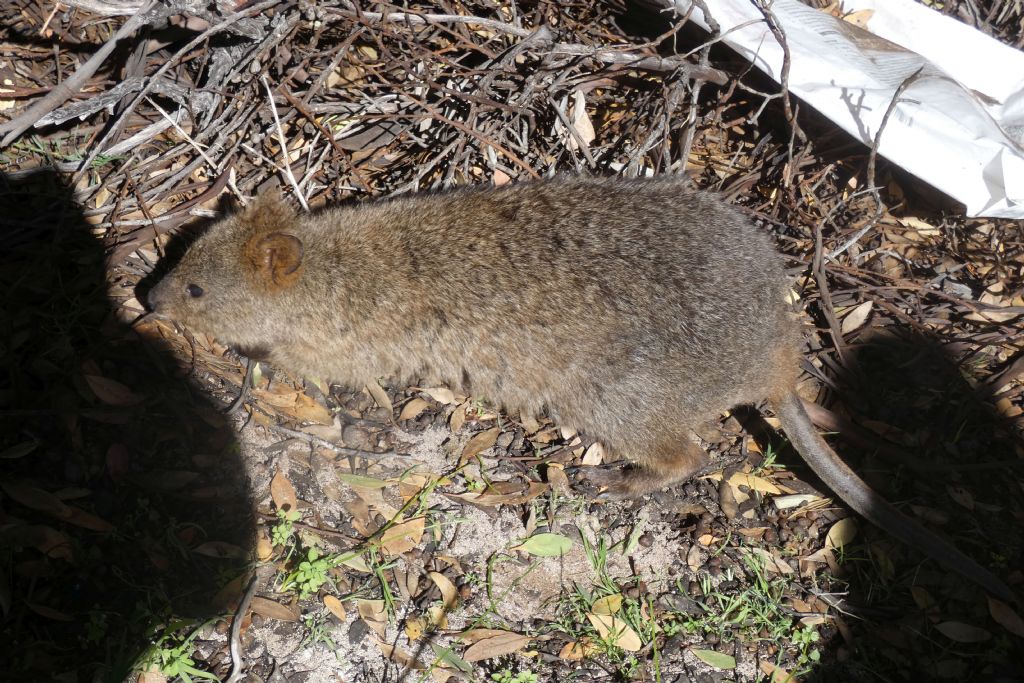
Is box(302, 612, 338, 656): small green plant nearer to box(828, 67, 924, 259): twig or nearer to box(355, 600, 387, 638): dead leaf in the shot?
box(355, 600, 387, 638): dead leaf

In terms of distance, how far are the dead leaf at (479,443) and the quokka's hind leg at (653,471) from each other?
0.52 meters

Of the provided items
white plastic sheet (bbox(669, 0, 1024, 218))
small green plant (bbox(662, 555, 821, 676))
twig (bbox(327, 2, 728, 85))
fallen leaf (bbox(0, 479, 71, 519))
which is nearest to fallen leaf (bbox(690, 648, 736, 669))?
small green plant (bbox(662, 555, 821, 676))

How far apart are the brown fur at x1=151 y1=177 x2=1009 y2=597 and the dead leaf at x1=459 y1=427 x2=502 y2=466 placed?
20cm

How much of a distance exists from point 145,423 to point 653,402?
2307 mm

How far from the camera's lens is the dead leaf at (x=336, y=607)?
10.5 ft

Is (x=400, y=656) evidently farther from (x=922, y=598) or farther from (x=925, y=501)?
(x=925, y=501)

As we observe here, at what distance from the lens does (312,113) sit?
4.04 metres

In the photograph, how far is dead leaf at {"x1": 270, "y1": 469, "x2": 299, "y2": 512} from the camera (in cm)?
340

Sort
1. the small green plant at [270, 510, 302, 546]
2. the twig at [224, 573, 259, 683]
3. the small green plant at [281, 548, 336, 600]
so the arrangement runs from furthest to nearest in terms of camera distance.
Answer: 1. the small green plant at [270, 510, 302, 546]
2. the small green plant at [281, 548, 336, 600]
3. the twig at [224, 573, 259, 683]

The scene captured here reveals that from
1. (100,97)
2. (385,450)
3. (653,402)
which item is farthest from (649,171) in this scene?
(100,97)

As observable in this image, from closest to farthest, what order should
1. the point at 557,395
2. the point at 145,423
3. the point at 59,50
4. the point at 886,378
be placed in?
the point at 145,423 → the point at 557,395 → the point at 59,50 → the point at 886,378

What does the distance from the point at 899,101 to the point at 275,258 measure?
3.27 metres

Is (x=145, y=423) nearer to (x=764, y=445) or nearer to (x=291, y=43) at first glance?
(x=291, y=43)

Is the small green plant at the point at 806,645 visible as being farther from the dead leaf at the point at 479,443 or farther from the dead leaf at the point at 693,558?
the dead leaf at the point at 479,443
